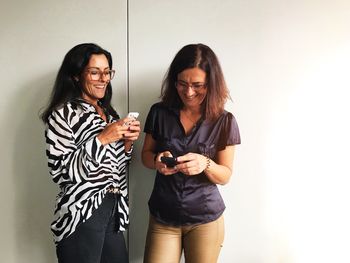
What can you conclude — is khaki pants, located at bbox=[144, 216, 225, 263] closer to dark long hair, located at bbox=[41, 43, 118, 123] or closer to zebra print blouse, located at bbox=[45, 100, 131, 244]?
zebra print blouse, located at bbox=[45, 100, 131, 244]

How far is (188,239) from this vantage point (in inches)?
59.0

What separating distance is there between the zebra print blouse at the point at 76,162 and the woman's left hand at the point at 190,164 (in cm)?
31

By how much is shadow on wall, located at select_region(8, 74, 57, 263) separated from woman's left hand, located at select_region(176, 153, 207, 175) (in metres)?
0.86

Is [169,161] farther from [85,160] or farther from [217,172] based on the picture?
[85,160]

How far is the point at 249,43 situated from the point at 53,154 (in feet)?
3.56

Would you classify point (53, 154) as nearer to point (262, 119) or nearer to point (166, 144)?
point (166, 144)

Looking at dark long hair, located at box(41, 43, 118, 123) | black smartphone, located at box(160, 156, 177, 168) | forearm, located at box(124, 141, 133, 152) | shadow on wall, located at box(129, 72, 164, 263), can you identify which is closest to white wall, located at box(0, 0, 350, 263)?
shadow on wall, located at box(129, 72, 164, 263)

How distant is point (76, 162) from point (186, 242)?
0.59 metres

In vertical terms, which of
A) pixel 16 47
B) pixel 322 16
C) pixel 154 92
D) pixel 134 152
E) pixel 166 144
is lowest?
pixel 134 152

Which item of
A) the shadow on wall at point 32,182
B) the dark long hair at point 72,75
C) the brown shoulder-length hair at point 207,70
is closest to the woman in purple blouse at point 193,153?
the brown shoulder-length hair at point 207,70

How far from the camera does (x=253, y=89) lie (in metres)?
1.77

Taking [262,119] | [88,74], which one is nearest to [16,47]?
[88,74]

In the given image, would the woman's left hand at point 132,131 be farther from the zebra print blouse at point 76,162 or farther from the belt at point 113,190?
the belt at point 113,190

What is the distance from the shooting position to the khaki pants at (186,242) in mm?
1465
